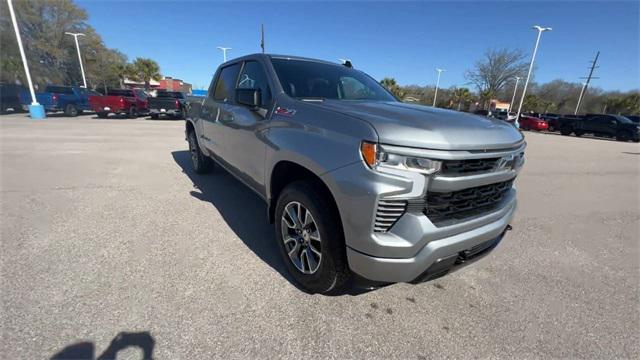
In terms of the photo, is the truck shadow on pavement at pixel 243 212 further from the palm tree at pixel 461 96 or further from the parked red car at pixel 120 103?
the palm tree at pixel 461 96

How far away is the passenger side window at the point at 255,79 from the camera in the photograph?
2.83m

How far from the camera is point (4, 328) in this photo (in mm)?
1857

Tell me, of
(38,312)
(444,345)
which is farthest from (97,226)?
(444,345)

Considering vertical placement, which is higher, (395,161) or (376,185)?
(395,161)

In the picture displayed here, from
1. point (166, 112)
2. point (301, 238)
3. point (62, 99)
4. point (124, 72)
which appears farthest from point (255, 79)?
point (124, 72)

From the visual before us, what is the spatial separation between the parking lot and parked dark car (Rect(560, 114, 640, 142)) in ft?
78.4

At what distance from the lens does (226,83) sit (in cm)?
397

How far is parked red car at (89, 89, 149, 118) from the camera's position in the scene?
15992 mm

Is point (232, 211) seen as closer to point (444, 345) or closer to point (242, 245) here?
point (242, 245)

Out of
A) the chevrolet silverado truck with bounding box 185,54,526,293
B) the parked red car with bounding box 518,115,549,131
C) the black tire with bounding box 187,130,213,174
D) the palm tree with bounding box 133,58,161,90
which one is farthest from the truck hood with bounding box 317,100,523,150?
the palm tree with bounding box 133,58,161,90

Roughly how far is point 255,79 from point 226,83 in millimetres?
1024

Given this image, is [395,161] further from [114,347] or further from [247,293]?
[114,347]

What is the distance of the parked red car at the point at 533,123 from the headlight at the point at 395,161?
3270 centimetres

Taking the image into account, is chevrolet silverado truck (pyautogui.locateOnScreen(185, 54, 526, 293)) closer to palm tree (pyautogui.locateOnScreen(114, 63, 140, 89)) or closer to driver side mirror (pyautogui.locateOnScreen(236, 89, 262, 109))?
driver side mirror (pyautogui.locateOnScreen(236, 89, 262, 109))
